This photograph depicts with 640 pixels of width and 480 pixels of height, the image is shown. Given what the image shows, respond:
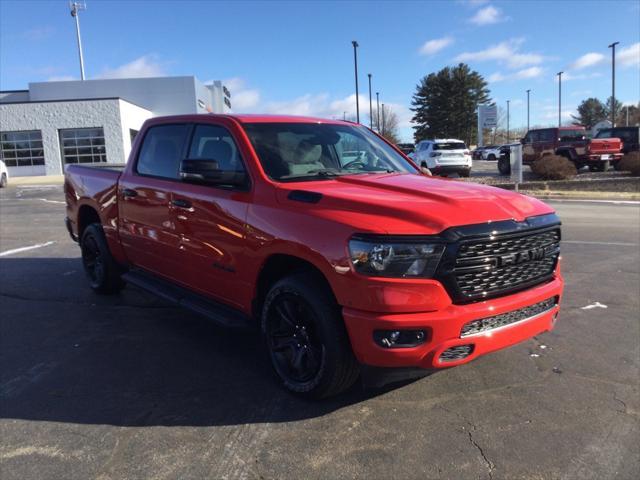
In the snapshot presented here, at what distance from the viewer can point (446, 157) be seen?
23.3 m

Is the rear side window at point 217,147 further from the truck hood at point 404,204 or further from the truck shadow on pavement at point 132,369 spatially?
the truck shadow on pavement at point 132,369

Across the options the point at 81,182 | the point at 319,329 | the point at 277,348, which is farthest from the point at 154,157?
the point at 319,329

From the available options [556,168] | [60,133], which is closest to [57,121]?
[60,133]

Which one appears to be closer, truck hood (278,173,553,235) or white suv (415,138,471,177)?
truck hood (278,173,553,235)

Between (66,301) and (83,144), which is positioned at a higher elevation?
(83,144)

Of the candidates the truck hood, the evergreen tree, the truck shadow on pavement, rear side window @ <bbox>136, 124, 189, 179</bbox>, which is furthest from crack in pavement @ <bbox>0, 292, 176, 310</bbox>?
the evergreen tree

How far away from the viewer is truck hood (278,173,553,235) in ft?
10.1

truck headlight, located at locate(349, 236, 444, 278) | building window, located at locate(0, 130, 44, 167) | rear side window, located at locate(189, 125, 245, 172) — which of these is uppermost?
building window, located at locate(0, 130, 44, 167)

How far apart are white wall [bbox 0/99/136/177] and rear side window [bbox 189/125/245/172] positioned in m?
37.1

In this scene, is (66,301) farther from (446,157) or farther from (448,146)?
(448,146)

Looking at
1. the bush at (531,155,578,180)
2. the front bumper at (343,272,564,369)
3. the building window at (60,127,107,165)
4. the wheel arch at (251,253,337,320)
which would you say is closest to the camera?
the front bumper at (343,272,564,369)

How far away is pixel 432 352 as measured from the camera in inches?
120

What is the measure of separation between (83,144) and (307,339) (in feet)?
132

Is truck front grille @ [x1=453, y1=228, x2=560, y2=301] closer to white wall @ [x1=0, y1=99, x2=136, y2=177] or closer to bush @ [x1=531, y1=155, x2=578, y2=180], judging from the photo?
bush @ [x1=531, y1=155, x2=578, y2=180]
